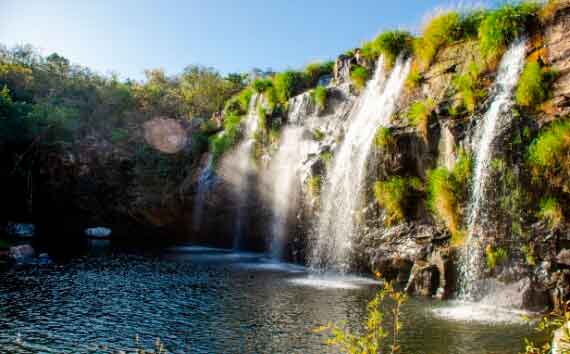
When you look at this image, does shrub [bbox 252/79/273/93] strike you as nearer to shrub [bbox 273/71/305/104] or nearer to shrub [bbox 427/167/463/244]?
shrub [bbox 273/71/305/104]

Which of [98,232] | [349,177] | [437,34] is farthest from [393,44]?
[98,232]

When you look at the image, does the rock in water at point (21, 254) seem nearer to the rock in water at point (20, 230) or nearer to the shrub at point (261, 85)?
the rock in water at point (20, 230)

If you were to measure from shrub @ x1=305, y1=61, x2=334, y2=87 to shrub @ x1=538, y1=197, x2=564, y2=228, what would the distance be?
532 inches

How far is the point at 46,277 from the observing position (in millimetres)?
14133

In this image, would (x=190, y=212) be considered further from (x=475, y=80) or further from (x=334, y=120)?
(x=475, y=80)

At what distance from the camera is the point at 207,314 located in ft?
33.1

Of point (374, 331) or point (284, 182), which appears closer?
point (374, 331)

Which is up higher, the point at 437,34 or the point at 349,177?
the point at 437,34

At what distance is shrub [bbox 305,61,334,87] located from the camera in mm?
22484

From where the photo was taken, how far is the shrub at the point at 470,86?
42.3 ft

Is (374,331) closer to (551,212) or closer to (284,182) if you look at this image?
(551,212)

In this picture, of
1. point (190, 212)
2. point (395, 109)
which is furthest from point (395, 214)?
point (190, 212)

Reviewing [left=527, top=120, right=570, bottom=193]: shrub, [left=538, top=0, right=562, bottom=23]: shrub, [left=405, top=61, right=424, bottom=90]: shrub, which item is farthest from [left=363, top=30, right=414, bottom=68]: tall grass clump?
[left=527, top=120, right=570, bottom=193]: shrub

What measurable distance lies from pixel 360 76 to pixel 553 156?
356 inches
